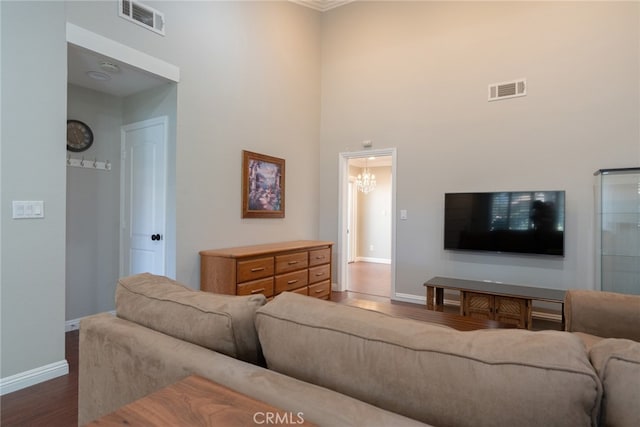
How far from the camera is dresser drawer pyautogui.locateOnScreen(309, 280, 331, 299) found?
423cm

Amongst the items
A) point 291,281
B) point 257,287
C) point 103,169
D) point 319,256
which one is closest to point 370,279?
point 319,256

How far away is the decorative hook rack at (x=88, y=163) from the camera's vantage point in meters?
3.14

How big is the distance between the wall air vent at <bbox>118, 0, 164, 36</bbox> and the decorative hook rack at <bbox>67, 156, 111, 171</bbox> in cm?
144

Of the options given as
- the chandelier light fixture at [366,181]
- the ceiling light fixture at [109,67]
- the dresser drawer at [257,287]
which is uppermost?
the ceiling light fixture at [109,67]

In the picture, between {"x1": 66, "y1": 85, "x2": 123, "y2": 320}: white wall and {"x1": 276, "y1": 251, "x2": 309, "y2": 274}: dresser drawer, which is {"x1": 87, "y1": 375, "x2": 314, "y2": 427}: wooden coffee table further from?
{"x1": 66, "y1": 85, "x2": 123, "y2": 320}: white wall

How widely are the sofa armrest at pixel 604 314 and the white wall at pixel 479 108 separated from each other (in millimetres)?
2181

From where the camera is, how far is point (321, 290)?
4.41 metres

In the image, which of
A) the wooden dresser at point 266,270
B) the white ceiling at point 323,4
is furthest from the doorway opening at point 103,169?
the white ceiling at point 323,4

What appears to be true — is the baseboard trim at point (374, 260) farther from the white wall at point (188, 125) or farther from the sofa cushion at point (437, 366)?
the sofa cushion at point (437, 366)

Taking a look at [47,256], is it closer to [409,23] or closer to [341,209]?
[341,209]

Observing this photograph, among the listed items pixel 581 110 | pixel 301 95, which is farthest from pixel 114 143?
pixel 581 110

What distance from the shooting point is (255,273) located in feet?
10.9

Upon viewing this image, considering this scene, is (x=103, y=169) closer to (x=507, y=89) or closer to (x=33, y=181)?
(x=33, y=181)

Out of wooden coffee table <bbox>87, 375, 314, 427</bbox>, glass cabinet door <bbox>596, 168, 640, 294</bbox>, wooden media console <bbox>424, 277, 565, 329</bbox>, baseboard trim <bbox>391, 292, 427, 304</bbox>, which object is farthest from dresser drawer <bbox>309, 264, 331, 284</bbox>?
wooden coffee table <bbox>87, 375, 314, 427</bbox>
